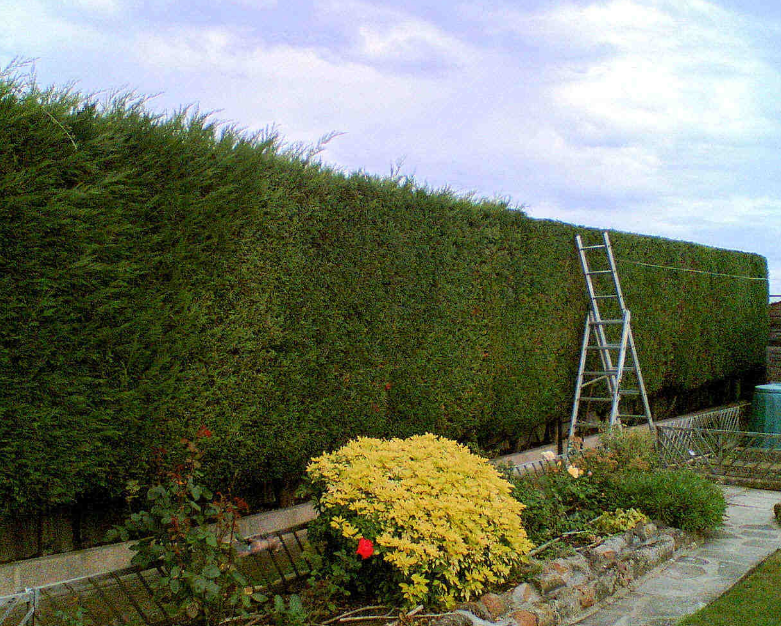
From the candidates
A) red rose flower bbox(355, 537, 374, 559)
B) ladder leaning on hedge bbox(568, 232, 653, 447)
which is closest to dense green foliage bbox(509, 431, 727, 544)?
ladder leaning on hedge bbox(568, 232, 653, 447)

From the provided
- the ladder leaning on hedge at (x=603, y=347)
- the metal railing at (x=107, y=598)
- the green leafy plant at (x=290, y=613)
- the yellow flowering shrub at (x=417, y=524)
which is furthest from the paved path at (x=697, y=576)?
the ladder leaning on hedge at (x=603, y=347)

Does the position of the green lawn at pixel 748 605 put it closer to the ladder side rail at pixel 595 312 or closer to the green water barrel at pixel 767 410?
the ladder side rail at pixel 595 312

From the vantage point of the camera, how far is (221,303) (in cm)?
502

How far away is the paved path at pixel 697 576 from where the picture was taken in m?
4.56

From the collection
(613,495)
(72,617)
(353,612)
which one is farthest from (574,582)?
(72,617)

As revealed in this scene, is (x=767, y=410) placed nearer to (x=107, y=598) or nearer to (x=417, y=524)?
(x=417, y=524)

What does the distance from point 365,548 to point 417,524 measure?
34 cm

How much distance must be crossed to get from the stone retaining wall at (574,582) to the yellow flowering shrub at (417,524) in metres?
0.14

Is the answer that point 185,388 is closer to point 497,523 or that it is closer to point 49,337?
point 49,337

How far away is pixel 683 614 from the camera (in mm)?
4562

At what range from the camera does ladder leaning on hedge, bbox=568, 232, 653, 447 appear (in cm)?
918

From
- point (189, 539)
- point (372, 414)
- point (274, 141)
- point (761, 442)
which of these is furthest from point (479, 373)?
point (761, 442)

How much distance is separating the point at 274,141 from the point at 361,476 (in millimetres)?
2726

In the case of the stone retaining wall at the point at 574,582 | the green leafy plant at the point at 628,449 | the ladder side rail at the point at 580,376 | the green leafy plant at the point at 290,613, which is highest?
the ladder side rail at the point at 580,376
